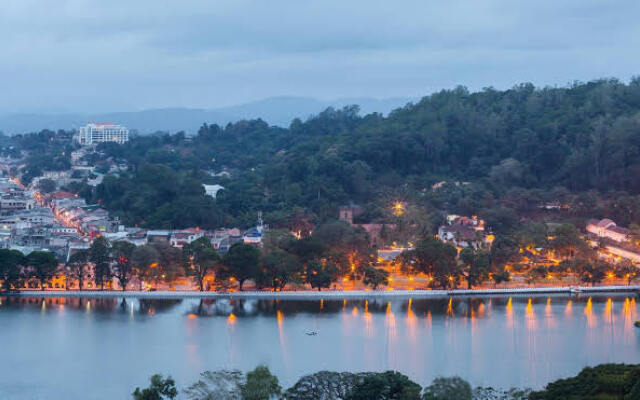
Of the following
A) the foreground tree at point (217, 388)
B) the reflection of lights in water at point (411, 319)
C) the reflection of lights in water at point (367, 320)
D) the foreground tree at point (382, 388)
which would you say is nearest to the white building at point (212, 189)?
the reflection of lights in water at point (367, 320)

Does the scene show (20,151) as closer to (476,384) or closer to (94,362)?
(94,362)

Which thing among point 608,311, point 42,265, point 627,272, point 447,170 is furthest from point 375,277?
point 447,170

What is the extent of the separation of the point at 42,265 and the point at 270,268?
4029 mm

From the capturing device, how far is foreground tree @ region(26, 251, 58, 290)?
54.6 feet

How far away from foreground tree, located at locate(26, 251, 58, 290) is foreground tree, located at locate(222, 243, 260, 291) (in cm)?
309

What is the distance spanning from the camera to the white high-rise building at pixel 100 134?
44556 millimetres

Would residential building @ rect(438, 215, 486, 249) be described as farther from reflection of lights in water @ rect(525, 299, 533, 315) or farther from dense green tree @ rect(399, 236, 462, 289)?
reflection of lights in water @ rect(525, 299, 533, 315)

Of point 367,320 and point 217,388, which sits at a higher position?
point 217,388

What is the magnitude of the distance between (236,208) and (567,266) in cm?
935

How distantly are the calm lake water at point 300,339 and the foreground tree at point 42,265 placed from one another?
0.69 meters

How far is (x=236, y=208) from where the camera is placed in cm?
2381

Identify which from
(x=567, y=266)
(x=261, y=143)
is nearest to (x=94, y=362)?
(x=567, y=266)

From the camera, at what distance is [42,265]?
16.7m

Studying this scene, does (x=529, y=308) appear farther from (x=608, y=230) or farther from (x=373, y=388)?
(x=373, y=388)
